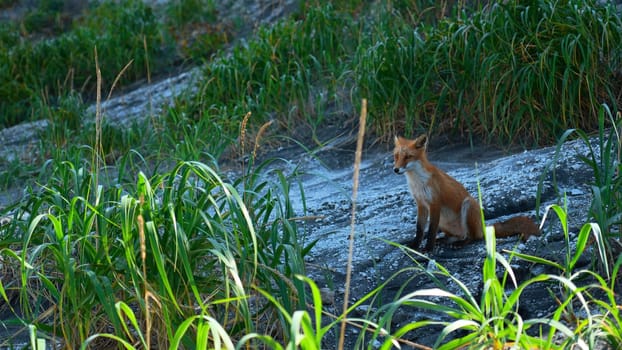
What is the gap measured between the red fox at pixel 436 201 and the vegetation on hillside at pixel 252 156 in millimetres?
480

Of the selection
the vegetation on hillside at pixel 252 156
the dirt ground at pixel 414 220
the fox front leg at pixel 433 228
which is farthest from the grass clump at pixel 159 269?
the fox front leg at pixel 433 228

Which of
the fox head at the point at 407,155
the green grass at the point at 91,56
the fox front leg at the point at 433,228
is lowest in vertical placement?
the fox front leg at the point at 433,228

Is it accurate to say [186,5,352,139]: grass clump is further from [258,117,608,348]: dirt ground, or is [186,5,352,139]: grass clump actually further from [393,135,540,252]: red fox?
[393,135,540,252]: red fox

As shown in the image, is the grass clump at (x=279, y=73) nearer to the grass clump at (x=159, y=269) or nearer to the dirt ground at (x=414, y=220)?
the dirt ground at (x=414, y=220)

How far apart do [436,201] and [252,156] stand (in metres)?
1.18

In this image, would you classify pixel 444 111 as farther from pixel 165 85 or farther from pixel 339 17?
pixel 165 85

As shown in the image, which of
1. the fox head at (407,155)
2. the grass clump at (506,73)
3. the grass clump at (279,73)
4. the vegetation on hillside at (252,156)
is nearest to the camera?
the vegetation on hillside at (252,156)

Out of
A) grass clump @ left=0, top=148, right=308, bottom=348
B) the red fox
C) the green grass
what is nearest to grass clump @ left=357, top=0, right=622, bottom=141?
the red fox

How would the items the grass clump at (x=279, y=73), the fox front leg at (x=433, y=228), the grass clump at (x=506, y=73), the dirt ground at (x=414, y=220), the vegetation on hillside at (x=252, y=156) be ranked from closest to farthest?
→ the vegetation on hillside at (x=252, y=156) → the dirt ground at (x=414, y=220) → the fox front leg at (x=433, y=228) → the grass clump at (x=506, y=73) → the grass clump at (x=279, y=73)

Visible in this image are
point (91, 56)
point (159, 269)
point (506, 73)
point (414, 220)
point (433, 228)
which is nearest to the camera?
point (159, 269)

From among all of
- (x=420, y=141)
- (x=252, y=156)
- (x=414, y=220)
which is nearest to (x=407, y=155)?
(x=420, y=141)

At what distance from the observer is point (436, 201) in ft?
15.8

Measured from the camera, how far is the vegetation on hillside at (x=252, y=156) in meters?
3.34

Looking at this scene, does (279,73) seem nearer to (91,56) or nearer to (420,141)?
(91,56)
